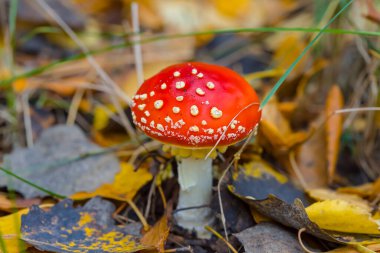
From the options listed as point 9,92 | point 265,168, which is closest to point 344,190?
point 265,168

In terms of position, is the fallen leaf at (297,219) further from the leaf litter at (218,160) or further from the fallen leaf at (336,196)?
the fallen leaf at (336,196)

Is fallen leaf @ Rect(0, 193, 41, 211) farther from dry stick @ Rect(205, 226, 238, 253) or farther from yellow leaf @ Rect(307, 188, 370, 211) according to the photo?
yellow leaf @ Rect(307, 188, 370, 211)

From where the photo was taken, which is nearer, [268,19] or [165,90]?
[165,90]

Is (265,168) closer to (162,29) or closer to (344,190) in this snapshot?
(344,190)

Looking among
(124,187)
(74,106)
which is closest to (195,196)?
(124,187)

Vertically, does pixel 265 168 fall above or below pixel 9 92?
below

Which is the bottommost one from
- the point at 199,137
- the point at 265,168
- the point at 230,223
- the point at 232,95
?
the point at 230,223

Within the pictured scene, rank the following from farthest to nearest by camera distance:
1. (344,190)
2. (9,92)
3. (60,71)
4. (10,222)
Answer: (60,71) → (9,92) → (344,190) → (10,222)
